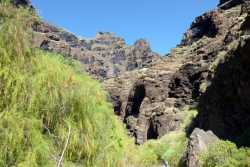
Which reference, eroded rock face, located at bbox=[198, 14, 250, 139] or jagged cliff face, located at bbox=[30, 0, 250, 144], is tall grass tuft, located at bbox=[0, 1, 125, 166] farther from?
eroded rock face, located at bbox=[198, 14, 250, 139]

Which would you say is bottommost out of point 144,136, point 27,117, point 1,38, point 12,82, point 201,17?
point 144,136

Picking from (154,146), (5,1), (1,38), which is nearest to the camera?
(1,38)

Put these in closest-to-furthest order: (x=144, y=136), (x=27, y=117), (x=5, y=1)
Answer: (x=27, y=117), (x=5, y=1), (x=144, y=136)

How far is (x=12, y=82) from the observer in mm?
4438

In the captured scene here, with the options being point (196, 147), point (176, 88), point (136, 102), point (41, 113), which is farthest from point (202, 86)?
point (41, 113)

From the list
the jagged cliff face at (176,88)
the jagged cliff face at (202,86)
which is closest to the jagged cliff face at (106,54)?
the jagged cliff face at (202,86)

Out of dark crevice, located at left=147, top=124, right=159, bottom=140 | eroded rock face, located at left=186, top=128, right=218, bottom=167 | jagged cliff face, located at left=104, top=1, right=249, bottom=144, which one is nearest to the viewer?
eroded rock face, located at left=186, top=128, right=218, bottom=167

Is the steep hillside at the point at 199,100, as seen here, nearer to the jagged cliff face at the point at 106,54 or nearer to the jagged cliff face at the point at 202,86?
the jagged cliff face at the point at 202,86

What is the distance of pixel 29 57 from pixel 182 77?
24851mm

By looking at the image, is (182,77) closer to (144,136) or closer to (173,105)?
(173,105)

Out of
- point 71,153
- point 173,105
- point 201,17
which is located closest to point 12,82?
point 71,153

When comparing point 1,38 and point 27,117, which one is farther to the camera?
point 1,38

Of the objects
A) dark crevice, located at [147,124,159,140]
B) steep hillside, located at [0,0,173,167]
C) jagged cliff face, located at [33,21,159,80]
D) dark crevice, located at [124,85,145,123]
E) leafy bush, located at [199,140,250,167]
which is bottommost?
dark crevice, located at [147,124,159,140]

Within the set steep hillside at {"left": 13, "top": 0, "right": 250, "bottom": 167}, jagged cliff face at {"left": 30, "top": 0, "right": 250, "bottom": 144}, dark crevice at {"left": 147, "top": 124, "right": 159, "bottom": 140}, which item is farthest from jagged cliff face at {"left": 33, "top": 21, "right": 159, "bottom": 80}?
dark crevice at {"left": 147, "top": 124, "right": 159, "bottom": 140}
